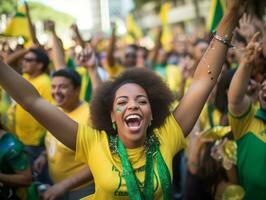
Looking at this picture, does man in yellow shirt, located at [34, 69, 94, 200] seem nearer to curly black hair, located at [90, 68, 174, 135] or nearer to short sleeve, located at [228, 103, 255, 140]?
curly black hair, located at [90, 68, 174, 135]

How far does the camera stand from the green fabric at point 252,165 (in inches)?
129

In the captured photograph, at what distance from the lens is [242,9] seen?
2742 millimetres

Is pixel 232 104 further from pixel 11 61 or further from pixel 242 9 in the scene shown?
pixel 11 61

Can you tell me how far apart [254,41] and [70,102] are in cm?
180

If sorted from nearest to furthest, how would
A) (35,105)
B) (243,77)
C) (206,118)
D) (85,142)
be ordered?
(35,105) → (85,142) → (243,77) → (206,118)

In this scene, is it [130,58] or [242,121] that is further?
[130,58]

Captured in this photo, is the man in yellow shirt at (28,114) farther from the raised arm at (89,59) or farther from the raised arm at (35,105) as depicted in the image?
the raised arm at (35,105)

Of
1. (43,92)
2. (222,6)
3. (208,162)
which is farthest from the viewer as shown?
(222,6)

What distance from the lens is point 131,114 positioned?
8.45ft

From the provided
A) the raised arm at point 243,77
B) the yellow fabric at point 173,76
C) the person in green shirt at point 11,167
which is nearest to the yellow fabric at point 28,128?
the person in green shirt at point 11,167

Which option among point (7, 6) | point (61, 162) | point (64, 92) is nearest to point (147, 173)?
point (61, 162)

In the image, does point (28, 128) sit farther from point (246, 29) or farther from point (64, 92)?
point (246, 29)

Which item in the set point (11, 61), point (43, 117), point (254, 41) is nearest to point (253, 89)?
point (254, 41)

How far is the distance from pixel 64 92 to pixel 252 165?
180 centimetres
